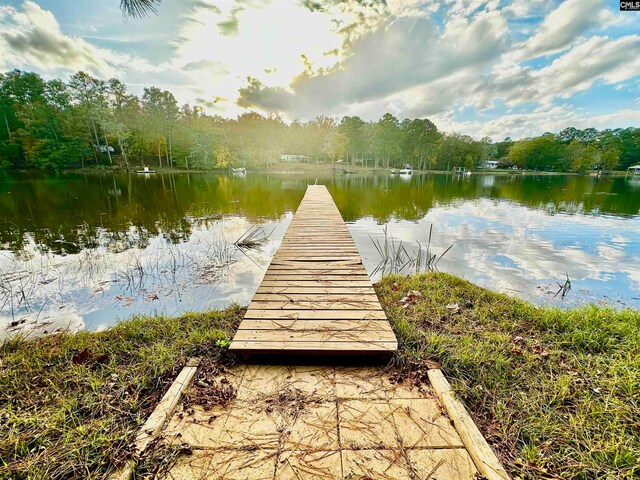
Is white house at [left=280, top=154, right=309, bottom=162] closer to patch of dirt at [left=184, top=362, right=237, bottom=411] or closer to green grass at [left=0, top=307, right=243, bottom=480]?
green grass at [left=0, top=307, right=243, bottom=480]

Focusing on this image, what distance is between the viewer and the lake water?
4.16 metres

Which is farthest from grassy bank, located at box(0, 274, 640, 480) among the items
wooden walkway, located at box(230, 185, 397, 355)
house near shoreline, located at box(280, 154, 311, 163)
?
house near shoreline, located at box(280, 154, 311, 163)

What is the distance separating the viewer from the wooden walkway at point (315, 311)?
2.18 metres

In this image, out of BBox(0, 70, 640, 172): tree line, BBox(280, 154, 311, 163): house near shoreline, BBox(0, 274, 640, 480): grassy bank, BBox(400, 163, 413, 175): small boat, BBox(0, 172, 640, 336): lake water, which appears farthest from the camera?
BBox(280, 154, 311, 163): house near shoreline

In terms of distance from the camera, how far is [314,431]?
5.05 ft

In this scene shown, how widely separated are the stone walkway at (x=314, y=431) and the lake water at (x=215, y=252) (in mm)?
2437

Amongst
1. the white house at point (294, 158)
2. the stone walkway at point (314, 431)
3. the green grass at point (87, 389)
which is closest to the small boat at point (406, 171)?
the white house at point (294, 158)

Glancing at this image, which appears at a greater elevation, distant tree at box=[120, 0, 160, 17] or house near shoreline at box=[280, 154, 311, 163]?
house near shoreline at box=[280, 154, 311, 163]

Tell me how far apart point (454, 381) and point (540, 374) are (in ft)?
2.44

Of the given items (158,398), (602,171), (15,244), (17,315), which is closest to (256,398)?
(158,398)

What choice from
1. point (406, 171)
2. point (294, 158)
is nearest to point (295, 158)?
point (294, 158)

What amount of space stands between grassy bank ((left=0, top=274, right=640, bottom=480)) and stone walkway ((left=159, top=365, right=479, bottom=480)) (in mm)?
289

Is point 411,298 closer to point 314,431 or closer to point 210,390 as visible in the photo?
point 314,431

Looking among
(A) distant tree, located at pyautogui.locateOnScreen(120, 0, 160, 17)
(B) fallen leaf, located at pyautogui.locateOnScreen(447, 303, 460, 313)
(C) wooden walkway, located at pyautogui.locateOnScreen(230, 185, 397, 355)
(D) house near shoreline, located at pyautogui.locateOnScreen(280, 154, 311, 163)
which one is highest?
(D) house near shoreline, located at pyautogui.locateOnScreen(280, 154, 311, 163)
